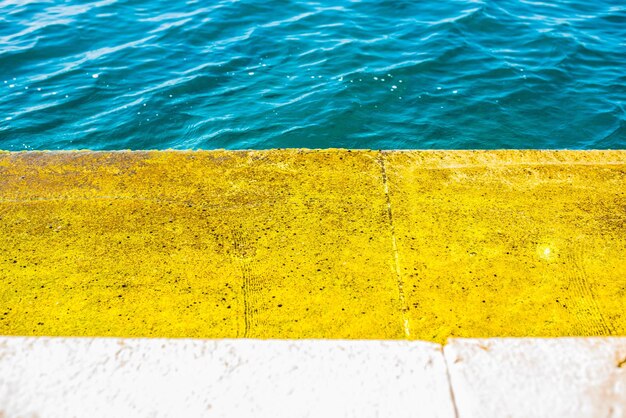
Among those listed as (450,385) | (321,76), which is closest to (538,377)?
(450,385)

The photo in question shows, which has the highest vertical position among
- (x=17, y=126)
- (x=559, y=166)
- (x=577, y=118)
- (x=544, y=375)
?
(x=544, y=375)

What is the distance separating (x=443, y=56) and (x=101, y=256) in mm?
7287

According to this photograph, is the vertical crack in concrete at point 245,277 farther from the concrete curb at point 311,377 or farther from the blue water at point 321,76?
the blue water at point 321,76

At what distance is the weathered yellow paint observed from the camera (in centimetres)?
250

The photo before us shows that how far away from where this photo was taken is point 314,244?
294 cm

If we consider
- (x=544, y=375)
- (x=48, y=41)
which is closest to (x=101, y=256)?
(x=544, y=375)

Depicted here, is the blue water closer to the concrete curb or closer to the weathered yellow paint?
the weathered yellow paint

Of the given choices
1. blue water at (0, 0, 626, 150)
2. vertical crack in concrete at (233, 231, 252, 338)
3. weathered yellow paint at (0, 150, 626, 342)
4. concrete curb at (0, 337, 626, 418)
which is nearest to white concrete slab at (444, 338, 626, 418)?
concrete curb at (0, 337, 626, 418)

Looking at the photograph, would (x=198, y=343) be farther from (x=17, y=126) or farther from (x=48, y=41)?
(x=48, y=41)

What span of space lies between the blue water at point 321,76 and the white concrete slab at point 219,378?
481cm

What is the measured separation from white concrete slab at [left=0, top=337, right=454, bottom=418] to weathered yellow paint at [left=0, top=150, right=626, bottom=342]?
316 mm

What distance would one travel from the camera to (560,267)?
274cm

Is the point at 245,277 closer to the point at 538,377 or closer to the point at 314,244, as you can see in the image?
the point at 314,244

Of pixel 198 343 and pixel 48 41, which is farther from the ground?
pixel 198 343
